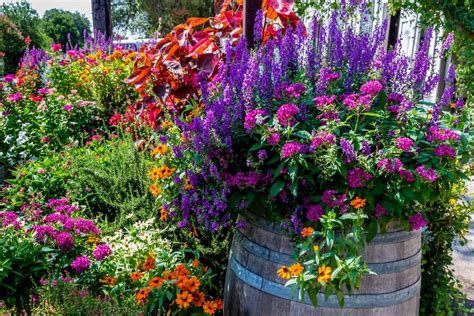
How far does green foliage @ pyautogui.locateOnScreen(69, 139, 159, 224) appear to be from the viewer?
2.73m

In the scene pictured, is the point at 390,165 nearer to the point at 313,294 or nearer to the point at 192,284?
→ the point at 313,294

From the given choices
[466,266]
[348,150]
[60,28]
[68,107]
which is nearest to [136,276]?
[348,150]

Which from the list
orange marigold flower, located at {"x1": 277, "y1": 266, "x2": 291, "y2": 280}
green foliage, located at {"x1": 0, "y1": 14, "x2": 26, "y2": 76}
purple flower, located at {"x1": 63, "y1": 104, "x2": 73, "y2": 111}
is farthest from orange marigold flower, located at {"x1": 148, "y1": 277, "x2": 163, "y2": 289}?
green foliage, located at {"x1": 0, "y1": 14, "x2": 26, "y2": 76}

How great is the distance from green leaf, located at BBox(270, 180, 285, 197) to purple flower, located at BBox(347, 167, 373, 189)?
8.5 inches

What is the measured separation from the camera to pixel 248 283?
174 cm

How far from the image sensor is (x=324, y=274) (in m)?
1.49

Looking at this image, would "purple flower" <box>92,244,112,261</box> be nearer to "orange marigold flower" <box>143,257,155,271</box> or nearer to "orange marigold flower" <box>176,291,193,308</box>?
"orange marigold flower" <box>143,257,155,271</box>

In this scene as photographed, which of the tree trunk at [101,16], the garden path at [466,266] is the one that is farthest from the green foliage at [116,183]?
the tree trunk at [101,16]

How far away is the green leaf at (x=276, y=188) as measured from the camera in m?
1.57

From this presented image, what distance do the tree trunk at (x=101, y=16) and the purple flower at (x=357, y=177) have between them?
7.02 meters

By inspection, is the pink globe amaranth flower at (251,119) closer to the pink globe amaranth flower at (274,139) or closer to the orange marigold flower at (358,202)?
the pink globe amaranth flower at (274,139)

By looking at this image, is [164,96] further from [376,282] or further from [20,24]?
[20,24]

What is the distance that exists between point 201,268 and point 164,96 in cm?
146

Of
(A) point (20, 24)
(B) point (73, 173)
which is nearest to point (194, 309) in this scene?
(B) point (73, 173)
